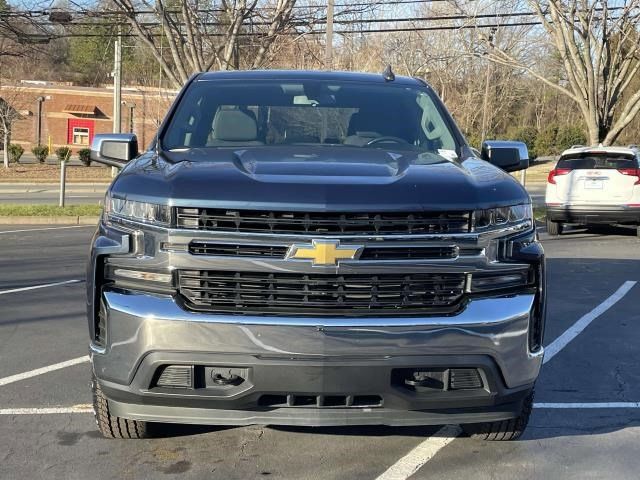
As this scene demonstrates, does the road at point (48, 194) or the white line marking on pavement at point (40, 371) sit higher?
the white line marking on pavement at point (40, 371)

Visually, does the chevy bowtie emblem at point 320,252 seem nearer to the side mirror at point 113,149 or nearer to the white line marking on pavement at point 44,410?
the side mirror at point 113,149

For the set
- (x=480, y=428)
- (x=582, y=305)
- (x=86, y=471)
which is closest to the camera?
(x=86, y=471)

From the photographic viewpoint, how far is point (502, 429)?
170 inches

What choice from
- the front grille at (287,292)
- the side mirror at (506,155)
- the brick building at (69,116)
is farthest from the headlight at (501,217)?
the brick building at (69,116)

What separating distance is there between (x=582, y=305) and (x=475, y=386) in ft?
16.7

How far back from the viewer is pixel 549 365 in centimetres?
602

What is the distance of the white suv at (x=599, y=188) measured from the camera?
48.5 feet

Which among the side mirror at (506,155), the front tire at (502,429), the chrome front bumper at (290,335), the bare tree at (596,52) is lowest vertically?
the front tire at (502,429)

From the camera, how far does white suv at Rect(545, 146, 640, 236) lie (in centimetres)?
1478

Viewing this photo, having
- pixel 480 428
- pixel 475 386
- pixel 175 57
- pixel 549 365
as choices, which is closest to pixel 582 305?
pixel 549 365

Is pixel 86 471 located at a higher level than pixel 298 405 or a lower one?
lower

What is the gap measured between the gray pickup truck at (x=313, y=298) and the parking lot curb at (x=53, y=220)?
1376cm

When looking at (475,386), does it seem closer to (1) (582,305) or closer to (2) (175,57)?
(1) (582,305)

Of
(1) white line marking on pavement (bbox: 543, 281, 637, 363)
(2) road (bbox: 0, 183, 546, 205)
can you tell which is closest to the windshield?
(1) white line marking on pavement (bbox: 543, 281, 637, 363)
